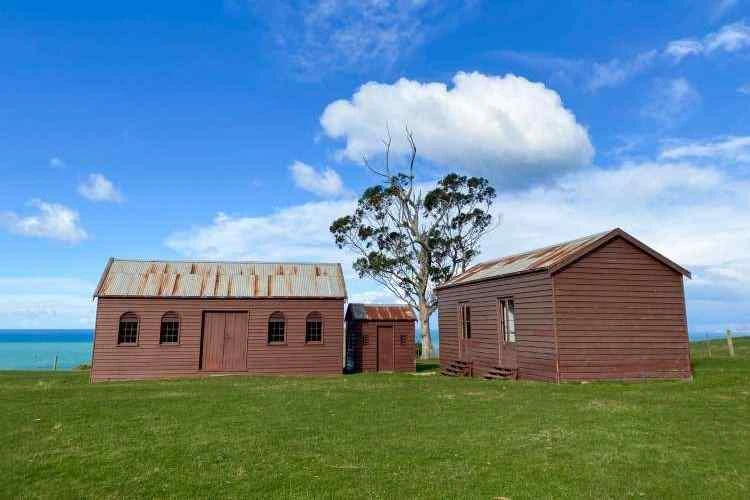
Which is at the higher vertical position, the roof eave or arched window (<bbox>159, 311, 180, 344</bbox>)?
the roof eave

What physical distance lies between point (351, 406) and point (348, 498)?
7.52m

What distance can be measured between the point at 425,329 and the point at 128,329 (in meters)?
25.9

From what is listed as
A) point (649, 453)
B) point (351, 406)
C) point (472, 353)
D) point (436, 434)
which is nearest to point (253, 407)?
point (351, 406)

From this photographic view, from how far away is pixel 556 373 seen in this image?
18984 millimetres

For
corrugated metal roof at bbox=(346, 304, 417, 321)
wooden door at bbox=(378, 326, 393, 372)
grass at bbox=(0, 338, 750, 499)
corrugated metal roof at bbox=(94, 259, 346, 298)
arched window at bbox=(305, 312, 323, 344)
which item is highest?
corrugated metal roof at bbox=(94, 259, 346, 298)

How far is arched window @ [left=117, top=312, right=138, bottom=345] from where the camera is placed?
26625 millimetres

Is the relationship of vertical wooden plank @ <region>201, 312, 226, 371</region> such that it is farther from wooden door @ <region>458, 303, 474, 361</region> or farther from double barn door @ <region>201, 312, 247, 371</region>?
wooden door @ <region>458, 303, 474, 361</region>

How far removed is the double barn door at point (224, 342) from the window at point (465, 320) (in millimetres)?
11397

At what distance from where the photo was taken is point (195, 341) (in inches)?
1064

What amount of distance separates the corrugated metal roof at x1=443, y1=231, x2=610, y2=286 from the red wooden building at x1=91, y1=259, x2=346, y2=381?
7.60 m

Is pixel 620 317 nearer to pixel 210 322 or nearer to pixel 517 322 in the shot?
pixel 517 322

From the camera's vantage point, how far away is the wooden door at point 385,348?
30484 millimetres

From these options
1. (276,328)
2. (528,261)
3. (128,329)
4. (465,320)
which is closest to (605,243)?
(528,261)

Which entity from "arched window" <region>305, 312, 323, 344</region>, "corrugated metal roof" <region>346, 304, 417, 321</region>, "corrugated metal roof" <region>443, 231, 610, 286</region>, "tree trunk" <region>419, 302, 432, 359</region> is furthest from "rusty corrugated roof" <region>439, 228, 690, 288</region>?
"tree trunk" <region>419, 302, 432, 359</region>
